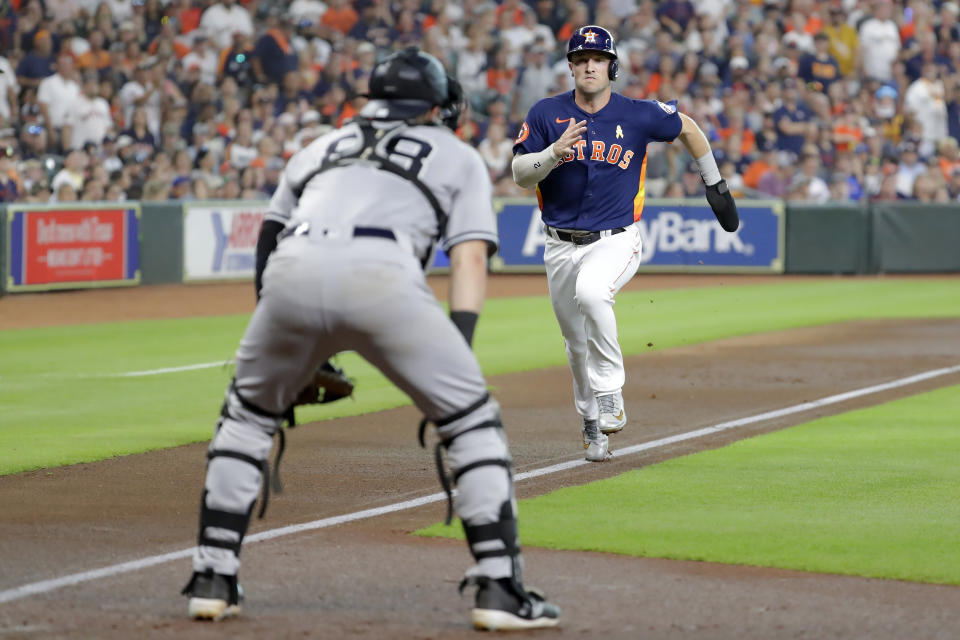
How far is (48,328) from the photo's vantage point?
17.6 meters

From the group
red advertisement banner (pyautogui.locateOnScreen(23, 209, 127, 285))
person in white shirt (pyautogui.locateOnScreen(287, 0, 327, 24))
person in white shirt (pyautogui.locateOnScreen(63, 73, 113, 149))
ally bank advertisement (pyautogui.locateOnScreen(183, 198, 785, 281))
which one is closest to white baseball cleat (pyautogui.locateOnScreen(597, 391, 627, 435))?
red advertisement banner (pyautogui.locateOnScreen(23, 209, 127, 285))

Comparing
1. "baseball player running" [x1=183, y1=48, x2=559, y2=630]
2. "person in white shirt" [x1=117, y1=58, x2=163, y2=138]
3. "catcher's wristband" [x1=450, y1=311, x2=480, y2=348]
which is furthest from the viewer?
"person in white shirt" [x1=117, y1=58, x2=163, y2=138]

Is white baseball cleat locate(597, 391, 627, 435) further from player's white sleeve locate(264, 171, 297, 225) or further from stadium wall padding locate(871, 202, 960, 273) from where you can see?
stadium wall padding locate(871, 202, 960, 273)

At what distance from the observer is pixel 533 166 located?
8.53 m

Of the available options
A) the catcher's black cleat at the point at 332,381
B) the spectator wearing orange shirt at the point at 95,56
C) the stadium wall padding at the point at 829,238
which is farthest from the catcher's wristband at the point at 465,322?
the stadium wall padding at the point at 829,238

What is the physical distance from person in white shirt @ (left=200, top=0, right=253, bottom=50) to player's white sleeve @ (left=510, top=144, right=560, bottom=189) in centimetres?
1849

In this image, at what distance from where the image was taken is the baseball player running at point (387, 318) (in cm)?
489

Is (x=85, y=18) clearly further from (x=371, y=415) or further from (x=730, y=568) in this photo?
(x=730, y=568)

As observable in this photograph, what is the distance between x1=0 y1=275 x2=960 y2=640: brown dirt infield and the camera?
5.11m

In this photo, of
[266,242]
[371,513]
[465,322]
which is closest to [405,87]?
[266,242]

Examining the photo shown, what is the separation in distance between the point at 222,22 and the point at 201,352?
12323mm

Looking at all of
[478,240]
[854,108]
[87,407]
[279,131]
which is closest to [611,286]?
[478,240]

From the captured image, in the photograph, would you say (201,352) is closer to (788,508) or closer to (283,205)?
(788,508)

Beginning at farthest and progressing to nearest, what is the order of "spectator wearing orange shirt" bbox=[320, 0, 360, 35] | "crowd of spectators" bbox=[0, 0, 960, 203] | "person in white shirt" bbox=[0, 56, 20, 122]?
"spectator wearing orange shirt" bbox=[320, 0, 360, 35] → "crowd of spectators" bbox=[0, 0, 960, 203] → "person in white shirt" bbox=[0, 56, 20, 122]
